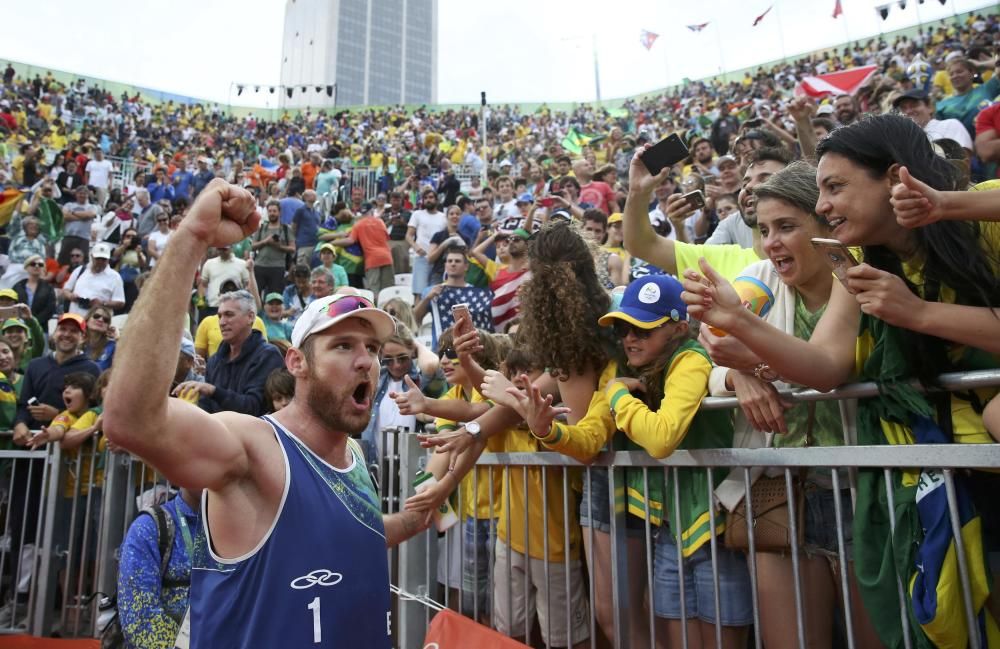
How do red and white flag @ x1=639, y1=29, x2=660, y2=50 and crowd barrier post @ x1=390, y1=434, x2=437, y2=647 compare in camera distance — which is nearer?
crowd barrier post @ x1=390, y1=434, x2=437, y2=647

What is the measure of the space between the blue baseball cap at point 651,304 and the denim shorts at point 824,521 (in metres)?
0.91

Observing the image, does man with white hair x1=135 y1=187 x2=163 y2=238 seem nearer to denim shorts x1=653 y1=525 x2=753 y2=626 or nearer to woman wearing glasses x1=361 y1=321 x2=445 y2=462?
woman wearing glasses x1=361 y1=321 x2=445 y2=462

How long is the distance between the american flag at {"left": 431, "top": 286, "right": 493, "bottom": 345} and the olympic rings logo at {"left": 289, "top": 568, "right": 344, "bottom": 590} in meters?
5.31

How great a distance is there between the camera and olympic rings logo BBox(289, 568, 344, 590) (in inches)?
86.2

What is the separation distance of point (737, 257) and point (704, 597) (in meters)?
1.81

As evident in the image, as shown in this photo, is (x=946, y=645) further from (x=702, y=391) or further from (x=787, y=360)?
(x=702, y=391)

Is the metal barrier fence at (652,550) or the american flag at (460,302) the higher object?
the american flag at (460,302)

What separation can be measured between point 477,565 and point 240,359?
10.9ft

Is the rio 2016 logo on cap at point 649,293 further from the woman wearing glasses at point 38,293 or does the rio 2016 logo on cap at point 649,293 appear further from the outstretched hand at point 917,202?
the woman wearing glasses at point 38,293

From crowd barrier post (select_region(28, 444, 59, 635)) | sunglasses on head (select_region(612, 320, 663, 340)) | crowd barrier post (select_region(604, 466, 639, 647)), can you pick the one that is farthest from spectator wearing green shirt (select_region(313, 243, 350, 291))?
crowd barrier post (select_region(604, 466, 639, 647))

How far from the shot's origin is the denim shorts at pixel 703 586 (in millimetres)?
2730

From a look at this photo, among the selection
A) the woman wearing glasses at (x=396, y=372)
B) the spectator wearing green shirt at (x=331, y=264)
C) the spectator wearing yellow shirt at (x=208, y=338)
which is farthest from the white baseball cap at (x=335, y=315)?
the spectator wearing green shirt at (x=331, y=264)

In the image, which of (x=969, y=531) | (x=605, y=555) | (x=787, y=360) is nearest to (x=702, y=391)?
(x=787, y=360)

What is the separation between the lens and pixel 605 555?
3.21 m
